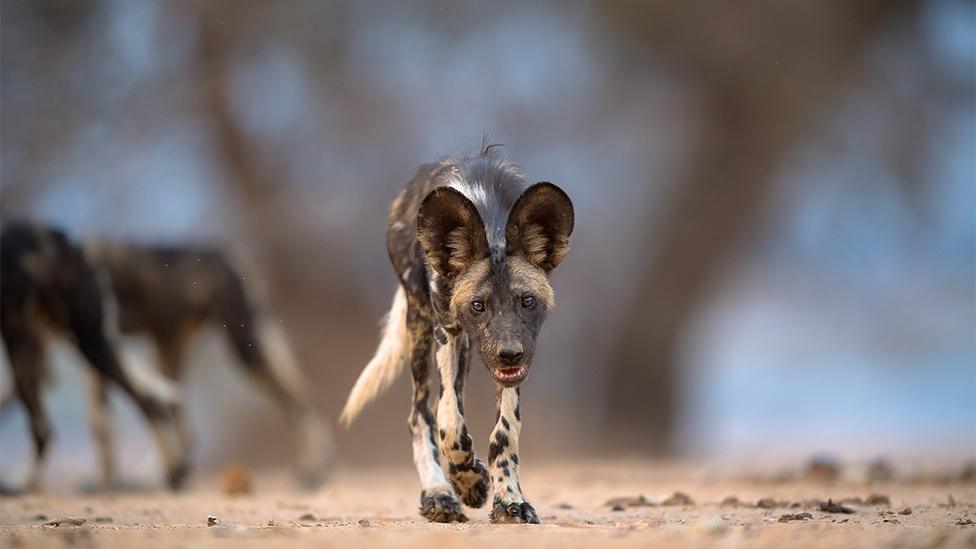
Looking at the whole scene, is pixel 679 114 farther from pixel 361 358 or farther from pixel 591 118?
pixel 361 358

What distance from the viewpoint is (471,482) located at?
7.09 meters

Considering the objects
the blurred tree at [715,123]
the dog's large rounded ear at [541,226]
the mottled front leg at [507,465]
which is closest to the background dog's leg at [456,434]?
the mottled front leg at [507,465]

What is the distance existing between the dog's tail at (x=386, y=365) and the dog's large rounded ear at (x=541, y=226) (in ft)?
4.00

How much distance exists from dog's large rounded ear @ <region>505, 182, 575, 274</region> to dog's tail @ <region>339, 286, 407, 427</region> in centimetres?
122

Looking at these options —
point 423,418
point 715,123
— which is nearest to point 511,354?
point 423,418

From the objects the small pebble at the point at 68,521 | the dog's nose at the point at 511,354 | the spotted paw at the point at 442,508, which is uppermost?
the dog's nose at the point at 511,354

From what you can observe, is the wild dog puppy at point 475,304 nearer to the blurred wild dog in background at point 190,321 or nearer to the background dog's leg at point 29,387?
the background dog's leg at point 29,387

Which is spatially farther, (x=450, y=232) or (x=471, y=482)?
(x=471, y=482)

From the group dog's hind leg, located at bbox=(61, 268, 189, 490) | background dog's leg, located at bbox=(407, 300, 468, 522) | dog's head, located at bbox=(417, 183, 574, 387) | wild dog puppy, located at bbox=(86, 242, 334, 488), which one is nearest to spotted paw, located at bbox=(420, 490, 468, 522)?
background dog's leg, located at bbox=(407, 300, 468, 522)

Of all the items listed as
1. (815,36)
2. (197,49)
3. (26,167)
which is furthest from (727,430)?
(26,167)

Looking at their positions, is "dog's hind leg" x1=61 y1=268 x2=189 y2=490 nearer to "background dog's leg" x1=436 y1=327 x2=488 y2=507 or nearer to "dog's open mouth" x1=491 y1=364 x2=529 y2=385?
"background dog's leg" x1=436 y1=327 x2=488 y2=507

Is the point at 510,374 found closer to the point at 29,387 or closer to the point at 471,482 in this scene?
the point at 471,482

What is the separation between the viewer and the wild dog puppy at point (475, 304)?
6.70 metres

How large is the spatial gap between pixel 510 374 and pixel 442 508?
2.48ft
